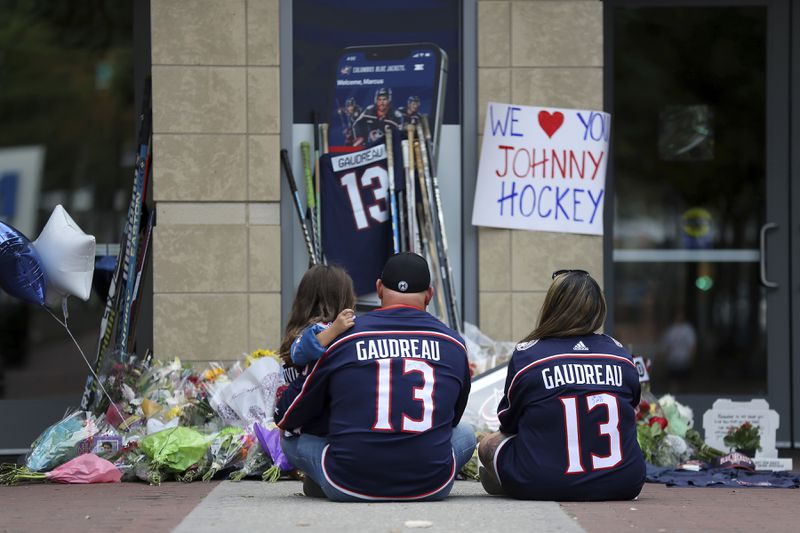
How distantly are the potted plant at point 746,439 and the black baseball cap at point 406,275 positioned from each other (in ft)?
10.1

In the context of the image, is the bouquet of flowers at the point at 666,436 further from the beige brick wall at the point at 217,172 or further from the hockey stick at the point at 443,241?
the beige brick wall at the point at 217,172

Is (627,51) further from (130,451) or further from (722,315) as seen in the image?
(130,451)

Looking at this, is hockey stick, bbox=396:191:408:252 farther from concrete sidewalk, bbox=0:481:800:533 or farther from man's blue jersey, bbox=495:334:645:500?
man's blue jersey, bbox=495:334:645:500

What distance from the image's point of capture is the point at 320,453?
18.6 ft

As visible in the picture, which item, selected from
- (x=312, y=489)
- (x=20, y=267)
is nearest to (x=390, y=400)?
(x=312, y=489)

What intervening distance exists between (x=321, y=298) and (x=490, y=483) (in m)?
1.18

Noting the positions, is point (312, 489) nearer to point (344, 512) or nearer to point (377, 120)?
point (344, 512)

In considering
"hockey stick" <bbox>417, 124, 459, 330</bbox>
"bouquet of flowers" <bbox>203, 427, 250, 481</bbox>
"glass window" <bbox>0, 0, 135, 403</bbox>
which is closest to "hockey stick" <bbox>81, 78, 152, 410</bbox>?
"glass window" <bbox>0, 0, 135, 403</bbox>

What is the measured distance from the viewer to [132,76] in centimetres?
895

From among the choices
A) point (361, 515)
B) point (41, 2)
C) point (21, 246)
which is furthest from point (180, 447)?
point (41, 2)

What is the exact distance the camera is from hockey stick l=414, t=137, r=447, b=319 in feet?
27.1

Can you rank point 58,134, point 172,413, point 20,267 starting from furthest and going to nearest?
point 58,134 < point 172,413 < point 20,267

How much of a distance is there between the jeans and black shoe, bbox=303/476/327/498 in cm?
13

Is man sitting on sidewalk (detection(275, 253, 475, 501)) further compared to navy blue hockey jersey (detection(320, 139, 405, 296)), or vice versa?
navy blue hockey jersey (detection(320, 139, 405, 296))
